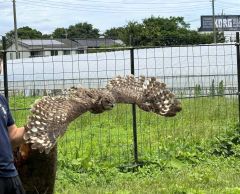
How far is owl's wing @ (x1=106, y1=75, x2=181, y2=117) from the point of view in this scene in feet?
13.4

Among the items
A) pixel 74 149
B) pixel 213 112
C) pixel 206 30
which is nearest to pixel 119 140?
pixel 74 149

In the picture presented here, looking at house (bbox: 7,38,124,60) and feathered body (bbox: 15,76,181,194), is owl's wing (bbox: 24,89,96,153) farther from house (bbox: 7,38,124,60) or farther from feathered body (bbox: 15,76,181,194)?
house (bbox: 7,38,124,60)

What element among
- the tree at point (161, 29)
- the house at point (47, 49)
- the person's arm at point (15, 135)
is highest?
the tree at point (161, 29)

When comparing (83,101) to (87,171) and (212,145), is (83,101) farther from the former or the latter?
(212,145)

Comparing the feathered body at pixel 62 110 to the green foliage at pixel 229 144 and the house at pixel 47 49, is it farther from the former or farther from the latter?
the green foliage at pixel 229 144

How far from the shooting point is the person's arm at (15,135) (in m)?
3.78

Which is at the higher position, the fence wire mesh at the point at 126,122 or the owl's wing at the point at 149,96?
the owl's wing at the point at 149,96

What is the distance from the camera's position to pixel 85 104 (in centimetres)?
376

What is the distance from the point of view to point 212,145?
32.8ft

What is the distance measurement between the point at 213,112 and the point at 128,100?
30.4 feet

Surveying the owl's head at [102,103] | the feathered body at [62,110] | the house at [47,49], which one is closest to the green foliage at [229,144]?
the house at [47,49]

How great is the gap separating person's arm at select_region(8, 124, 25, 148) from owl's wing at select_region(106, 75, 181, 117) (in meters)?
0.72

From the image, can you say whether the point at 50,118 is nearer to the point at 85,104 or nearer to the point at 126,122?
the point at 85,104

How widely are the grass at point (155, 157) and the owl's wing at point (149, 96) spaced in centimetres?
283
